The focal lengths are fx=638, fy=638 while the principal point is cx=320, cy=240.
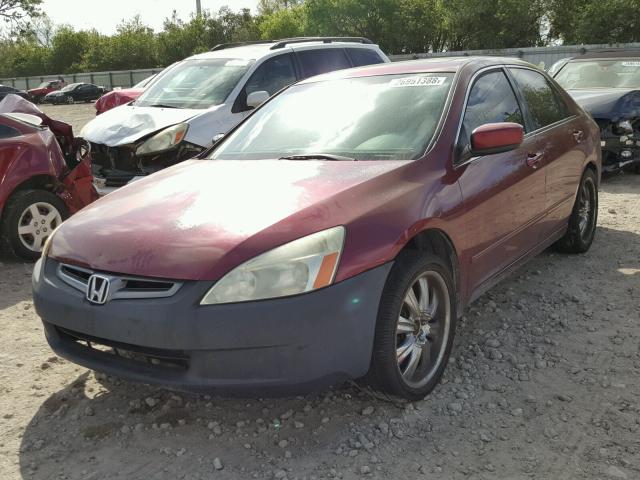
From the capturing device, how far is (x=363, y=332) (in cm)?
265

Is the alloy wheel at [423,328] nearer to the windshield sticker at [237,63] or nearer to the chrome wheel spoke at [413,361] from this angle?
the chrome wheel spoke at [413,361]

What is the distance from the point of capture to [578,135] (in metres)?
5.00

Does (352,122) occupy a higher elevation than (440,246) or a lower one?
higher

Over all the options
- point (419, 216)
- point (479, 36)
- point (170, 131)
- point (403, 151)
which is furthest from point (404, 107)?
point (479, 36)

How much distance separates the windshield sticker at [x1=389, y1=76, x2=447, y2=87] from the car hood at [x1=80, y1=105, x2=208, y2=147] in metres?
3.55

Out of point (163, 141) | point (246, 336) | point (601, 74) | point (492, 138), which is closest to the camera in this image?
point (246, 336)

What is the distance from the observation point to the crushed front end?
7.95 meters

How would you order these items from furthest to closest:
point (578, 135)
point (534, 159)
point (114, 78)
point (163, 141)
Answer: point (114, 78) → point (163, 141) → point (578, 135) → point (534, 159)

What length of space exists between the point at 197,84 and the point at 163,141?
1.37 m

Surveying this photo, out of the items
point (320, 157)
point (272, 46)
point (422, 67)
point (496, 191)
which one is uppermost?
point (272, 46)

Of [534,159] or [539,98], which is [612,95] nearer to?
[539,98]

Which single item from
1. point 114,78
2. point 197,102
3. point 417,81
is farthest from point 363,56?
point 114,78

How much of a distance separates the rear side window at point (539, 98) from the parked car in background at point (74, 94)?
4176cm

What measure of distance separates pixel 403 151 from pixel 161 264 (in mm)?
1453
